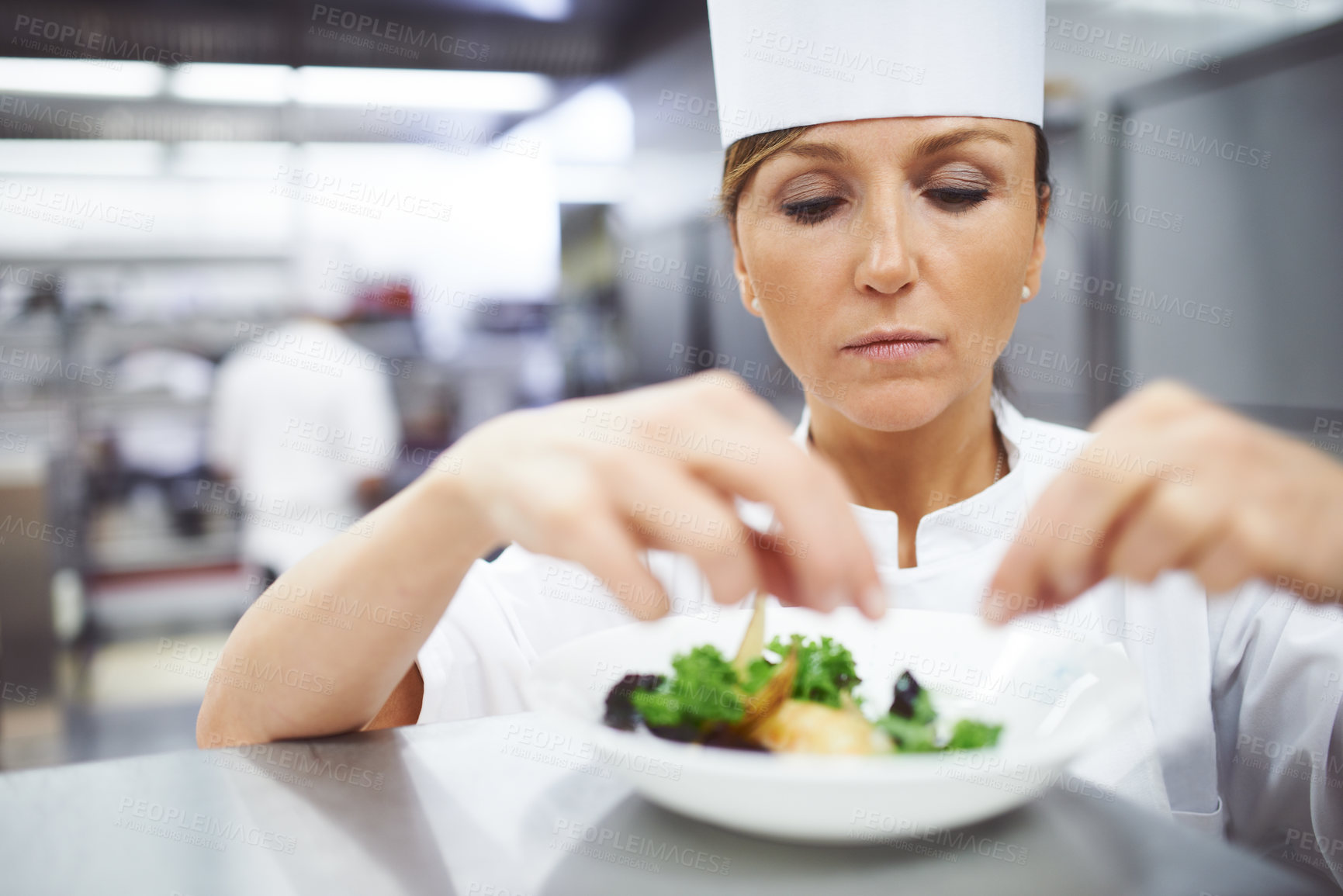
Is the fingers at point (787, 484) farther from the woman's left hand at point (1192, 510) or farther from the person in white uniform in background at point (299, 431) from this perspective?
the person in white uniform in background at point (299, 431)

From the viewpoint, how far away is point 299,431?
439cm

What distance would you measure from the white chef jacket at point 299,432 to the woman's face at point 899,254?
344cm

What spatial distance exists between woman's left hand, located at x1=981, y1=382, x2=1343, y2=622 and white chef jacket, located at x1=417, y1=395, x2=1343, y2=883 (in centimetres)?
66

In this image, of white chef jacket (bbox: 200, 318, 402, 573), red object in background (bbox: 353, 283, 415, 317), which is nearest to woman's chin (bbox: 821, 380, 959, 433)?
white chef jacket (bbox: 200, 318, 402, 573)

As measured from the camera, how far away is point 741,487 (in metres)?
0.66

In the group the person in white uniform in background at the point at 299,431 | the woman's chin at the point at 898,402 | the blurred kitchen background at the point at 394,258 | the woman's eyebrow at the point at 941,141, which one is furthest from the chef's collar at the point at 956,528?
the person in white uniform in background at the point at 299,431

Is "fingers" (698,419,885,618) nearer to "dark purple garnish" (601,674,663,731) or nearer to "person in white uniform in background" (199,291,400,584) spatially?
"dark purple garnish" (601,674,663,731)

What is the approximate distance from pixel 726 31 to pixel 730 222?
1.11 ft

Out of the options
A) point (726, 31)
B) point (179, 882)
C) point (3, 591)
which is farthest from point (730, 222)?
point (3, 591)

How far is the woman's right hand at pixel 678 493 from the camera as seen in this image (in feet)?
2.06

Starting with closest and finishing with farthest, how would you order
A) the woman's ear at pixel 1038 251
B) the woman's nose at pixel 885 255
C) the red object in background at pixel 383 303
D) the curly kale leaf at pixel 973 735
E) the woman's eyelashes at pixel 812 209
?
the curly kale leaf at pixel 973 735, the woman's nose at pixel 885 255, the woman's eyelashes at pixel 812 209, the woman's ear at pixel 1038 251, the red object in background at pixel 383 303

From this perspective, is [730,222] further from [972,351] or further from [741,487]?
[741,487]

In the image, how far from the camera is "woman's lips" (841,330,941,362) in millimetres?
1248

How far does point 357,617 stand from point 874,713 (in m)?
0.50
